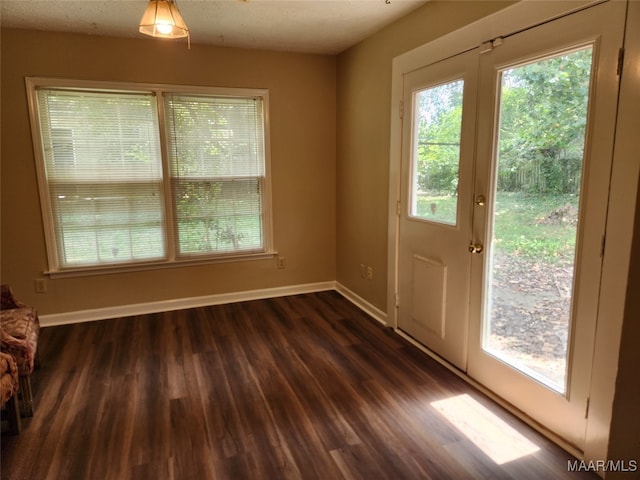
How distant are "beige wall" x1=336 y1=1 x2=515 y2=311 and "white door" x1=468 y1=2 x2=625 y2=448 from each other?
2.59ft

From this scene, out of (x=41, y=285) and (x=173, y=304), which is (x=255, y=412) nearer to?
(x=173, y=304)

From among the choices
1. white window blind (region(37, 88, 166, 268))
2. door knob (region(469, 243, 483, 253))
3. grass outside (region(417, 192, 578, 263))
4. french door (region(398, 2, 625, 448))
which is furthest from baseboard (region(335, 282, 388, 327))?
white window blind (region(37, 88, 166, 268))

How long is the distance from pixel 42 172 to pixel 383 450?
131 inches

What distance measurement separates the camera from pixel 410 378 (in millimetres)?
2574

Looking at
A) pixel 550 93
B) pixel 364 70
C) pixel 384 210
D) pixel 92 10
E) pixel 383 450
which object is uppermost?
pixel 92 10

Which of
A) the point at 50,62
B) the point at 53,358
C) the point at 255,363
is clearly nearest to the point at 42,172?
the point at 50,62

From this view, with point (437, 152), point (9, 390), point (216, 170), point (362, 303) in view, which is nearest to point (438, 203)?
point (437, 152)

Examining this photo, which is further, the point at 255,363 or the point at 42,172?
the point at 42,172

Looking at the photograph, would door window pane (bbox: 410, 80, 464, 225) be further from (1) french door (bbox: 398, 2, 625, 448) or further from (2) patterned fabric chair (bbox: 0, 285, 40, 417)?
(2) patterned fabric chair (bbox: 0, 285, 40, 417)

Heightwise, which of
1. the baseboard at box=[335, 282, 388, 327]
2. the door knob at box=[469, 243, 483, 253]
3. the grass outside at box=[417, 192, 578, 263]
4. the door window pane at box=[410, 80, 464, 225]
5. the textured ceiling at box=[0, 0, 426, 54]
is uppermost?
the textured ceiling at box=[0, 0, 426, 54]

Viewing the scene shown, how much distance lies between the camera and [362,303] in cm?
387

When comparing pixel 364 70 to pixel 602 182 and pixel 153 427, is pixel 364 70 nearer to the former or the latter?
pixel 602 182

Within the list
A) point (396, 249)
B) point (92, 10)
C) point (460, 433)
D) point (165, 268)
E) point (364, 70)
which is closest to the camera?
point (460, 433)

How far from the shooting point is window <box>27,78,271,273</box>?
334 cm
